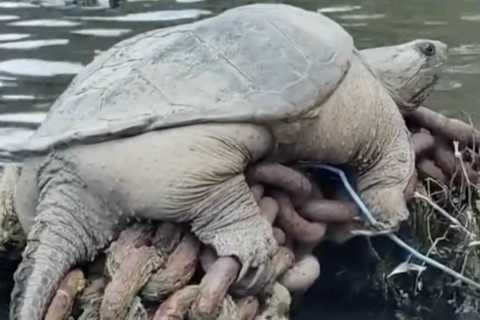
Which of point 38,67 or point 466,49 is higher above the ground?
point 38,67

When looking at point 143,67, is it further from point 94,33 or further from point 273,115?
point 94,33

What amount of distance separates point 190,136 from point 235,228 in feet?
1.30

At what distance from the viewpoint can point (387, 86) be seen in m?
5.22

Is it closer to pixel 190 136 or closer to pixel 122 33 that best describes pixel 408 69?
pixel 190 136

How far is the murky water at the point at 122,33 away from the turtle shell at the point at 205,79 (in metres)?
2.53

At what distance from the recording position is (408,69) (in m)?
5.24

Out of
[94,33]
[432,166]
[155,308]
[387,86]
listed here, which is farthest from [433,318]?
[94,33]

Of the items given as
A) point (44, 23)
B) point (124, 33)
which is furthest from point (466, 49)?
point (44, 23)

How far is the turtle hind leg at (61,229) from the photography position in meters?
4.11

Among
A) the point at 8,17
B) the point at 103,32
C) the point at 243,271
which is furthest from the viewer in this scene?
the point at 8,17

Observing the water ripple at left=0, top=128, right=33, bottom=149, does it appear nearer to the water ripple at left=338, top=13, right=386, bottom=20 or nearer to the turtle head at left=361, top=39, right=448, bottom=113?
the turtle head at left=361, top=39, right=448, bottom=113

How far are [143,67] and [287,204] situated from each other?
82cm

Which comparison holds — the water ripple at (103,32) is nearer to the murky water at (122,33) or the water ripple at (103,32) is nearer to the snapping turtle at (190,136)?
the murky water at (122,33)

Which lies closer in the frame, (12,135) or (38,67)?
(12,135)
